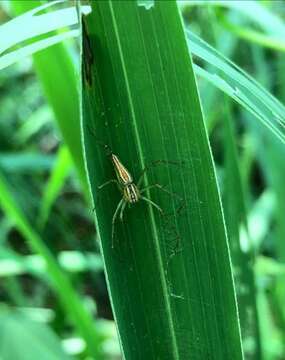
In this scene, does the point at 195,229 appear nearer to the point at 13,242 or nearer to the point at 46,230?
the point at 46,230

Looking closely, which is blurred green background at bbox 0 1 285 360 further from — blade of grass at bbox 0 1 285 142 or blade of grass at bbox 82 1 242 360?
blade of grass at bbox 0 1 285 142

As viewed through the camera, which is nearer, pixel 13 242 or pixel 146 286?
pixel 146 286

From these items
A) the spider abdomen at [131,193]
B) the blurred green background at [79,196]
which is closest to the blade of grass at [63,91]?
the blurred green background at [79,196]

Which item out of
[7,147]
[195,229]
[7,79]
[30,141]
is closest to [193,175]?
[195,229]

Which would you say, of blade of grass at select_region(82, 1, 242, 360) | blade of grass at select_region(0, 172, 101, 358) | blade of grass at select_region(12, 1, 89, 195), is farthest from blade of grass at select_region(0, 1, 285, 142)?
blade of grass at select_region(0, 172, 101, 358)

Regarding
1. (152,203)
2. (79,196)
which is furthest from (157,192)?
(79,196)
